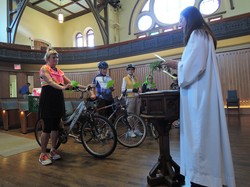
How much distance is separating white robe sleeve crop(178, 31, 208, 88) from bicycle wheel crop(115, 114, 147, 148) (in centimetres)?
188

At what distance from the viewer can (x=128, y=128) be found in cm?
315

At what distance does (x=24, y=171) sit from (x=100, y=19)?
11.0m

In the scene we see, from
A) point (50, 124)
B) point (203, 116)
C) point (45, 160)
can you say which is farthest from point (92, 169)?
point (203, 116)

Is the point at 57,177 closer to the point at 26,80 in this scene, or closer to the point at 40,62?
the point at 40,62

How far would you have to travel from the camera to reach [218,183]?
1.24 m

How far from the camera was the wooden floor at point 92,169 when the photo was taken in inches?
71.2

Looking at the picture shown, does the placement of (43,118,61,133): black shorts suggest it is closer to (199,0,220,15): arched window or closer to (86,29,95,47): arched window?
(199,0,220,15): arched window

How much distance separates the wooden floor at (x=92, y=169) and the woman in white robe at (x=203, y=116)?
0.38 meters

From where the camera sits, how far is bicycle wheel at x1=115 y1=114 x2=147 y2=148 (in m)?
3.14

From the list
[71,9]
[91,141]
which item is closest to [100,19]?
[71,9]

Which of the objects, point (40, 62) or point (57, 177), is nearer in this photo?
point (57, 177)

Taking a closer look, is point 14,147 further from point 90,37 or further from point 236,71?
point 90,37

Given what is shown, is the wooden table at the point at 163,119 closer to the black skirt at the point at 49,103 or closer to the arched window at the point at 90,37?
the black skirt at the point at 49,103

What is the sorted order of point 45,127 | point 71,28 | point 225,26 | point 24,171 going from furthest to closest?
point 71,28, point 225,26, point 45,127, point 24,171
